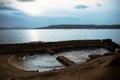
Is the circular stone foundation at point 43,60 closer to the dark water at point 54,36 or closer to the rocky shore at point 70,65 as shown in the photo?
the rocky shore at point 70,65

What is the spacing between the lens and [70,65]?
11.8 m

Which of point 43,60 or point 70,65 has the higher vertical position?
point 70,65

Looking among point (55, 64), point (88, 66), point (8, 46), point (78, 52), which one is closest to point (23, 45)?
point (8, 46)

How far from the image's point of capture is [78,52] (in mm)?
16594

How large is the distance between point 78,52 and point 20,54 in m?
3.72

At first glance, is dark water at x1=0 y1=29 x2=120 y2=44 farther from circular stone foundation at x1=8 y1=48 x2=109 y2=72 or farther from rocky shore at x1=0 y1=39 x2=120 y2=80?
circular stone foundation at x1=8 y1=48 x2=109 y2=72

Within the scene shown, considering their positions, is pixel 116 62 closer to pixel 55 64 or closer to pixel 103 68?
pixel 103 68

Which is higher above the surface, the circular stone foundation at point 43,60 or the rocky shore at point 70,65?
the rocky shore at point 70,65

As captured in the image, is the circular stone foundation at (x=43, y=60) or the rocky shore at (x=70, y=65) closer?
the rocky shore at (x=70, y=65)

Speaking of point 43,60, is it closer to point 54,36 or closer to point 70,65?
point 70,65

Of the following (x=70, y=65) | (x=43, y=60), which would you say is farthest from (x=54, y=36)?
(x=70, y=65)

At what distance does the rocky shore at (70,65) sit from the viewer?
21.2ft

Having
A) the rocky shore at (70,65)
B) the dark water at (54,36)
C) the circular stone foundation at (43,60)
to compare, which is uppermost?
the rocky shore at (70,65)

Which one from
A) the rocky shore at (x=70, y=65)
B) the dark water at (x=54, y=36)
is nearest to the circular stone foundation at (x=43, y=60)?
the rocky shore at (x=70, y=65)
